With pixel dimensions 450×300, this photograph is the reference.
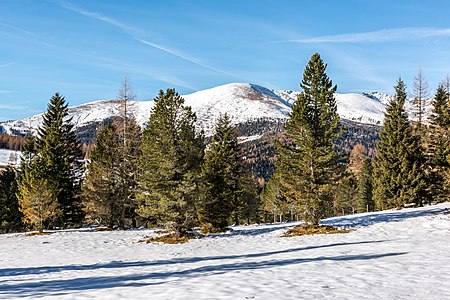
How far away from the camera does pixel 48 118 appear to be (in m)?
45.2

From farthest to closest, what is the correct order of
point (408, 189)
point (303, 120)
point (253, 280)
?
point (408, 189) < point (303, 120) < point (253, 280)

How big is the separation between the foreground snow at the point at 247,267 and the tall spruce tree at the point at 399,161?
10.3 metres

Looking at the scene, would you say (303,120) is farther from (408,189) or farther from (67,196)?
(67,196)

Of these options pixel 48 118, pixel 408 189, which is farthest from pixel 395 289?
pixel 48 118

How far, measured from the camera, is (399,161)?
35031 mm

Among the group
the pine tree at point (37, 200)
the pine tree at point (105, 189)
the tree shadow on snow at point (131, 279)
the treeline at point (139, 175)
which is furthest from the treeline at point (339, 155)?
the pine tree at point (37, 200)

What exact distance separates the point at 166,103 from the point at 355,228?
15.4m

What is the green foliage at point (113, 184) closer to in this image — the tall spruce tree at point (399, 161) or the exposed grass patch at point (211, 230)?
→ the exposed grass patch at point (211, 230)

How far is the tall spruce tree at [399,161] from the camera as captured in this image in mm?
34156

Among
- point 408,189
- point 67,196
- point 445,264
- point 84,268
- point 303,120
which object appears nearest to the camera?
point 445,264

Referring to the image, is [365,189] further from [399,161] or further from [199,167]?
[199,167]

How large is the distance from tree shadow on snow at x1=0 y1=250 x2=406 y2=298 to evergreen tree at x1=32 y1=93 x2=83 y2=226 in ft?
92.5

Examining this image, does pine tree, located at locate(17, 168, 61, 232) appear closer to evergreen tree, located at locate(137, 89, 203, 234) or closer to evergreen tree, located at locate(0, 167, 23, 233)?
evergreen tree, located at locate(137, 89, 203, 234)

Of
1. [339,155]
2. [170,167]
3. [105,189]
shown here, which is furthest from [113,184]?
[339,155]
